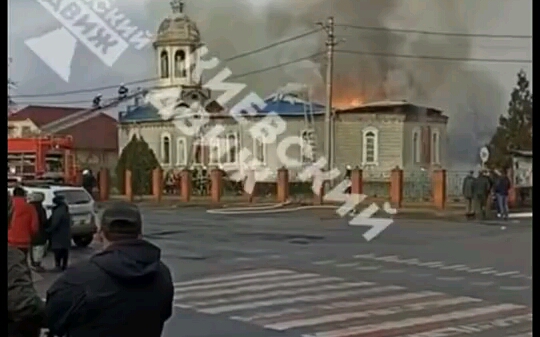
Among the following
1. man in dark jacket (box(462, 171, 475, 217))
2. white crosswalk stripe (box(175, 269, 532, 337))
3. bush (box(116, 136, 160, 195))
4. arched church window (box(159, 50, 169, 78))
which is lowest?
white crosswalk stripe (box(175, 269, 532, 337))

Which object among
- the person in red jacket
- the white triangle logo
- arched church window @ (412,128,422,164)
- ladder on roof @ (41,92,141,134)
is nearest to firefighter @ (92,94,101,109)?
ladder on roof @ (41,92,141,134)

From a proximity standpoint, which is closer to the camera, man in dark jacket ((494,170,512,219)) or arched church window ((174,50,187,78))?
arched church window ((174,50,187,78))

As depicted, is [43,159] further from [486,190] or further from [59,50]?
[486,190]

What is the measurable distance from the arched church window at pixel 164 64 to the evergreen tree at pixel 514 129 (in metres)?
1.26

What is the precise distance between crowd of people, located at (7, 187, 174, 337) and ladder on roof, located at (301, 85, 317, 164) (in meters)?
1.69

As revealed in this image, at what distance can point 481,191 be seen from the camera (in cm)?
371

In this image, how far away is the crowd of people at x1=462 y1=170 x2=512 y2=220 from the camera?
3471 millimetres

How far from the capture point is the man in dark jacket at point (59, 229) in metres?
3.35

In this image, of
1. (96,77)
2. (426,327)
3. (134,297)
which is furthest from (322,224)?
(134,297)

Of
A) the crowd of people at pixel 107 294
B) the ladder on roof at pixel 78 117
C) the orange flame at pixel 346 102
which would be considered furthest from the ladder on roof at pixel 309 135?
the crowd of people at pixel 107 294

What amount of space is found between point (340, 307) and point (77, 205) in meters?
1.19

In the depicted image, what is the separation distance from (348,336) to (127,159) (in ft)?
3.63

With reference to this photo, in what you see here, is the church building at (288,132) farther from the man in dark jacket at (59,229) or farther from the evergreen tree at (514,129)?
the man in dark jacket at (59,229)

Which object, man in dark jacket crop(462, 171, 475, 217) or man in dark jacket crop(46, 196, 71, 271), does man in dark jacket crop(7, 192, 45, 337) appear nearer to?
man in dark jacket crop(46, 196, 71, 271)
